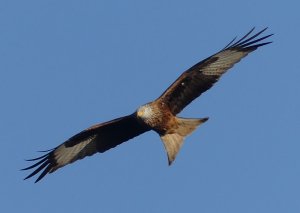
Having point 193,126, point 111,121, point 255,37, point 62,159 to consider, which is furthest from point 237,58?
point 62,159

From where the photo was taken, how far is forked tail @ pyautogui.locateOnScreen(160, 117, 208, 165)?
1231 centimetres

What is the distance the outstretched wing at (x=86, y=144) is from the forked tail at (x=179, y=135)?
824 mm

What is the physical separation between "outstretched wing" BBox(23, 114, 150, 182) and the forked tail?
82 centimetres

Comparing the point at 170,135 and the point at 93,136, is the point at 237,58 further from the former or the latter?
the point at 93,136

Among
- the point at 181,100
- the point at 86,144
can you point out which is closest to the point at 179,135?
the point at 181,100

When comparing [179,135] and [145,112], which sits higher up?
[145,112]

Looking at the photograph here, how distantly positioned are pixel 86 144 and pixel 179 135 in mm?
1660

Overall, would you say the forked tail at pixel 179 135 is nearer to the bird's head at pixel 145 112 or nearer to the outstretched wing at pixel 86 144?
the bird's head at pixel 145 112

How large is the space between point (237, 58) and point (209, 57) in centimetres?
40

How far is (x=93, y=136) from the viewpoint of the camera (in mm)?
13367

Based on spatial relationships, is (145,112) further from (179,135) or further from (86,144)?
(86,144)

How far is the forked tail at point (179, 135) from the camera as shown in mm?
12312

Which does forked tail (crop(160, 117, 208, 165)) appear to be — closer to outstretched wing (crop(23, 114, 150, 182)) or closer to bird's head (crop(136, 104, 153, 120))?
bird's head (crop(136, 104, 153, 120))

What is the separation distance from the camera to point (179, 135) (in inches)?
489
